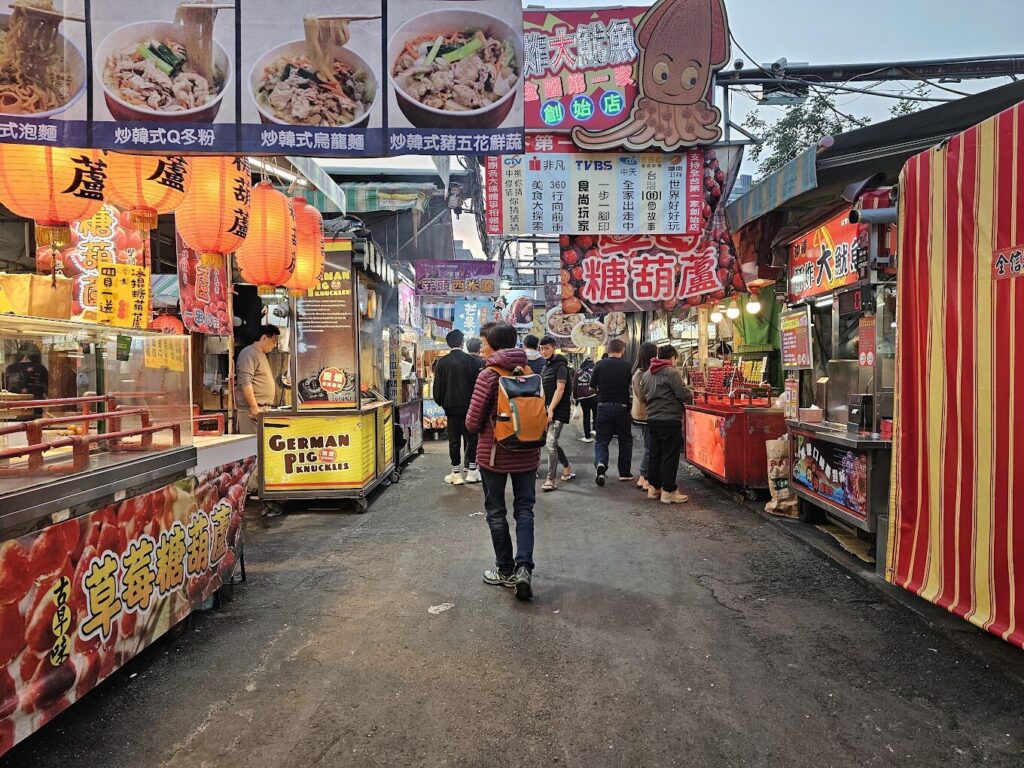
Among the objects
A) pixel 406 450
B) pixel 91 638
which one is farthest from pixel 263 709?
pixel 406 450

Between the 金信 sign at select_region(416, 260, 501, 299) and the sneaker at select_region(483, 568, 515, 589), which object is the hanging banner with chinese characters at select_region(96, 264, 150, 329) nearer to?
the sneaker at select_region(483, 568, 515, 589)

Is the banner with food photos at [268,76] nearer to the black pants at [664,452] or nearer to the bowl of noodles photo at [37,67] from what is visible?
the bowl of noodles photo at [37,67]

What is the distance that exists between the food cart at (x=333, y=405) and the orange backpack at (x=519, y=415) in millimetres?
3186

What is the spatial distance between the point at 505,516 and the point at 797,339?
3982 mm

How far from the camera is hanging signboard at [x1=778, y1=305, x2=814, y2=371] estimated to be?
243 inches

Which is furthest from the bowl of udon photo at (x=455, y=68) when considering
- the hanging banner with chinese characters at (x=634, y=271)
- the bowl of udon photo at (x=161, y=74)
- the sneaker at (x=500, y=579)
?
the hanging banner with chinese characters at (x=634, y=271)

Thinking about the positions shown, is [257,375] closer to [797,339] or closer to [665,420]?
[665,420]

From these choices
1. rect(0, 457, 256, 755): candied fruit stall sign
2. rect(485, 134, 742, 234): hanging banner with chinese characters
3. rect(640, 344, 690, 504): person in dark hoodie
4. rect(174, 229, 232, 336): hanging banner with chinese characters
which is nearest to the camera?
rect(0, 457, 256, 755): candied fruit stall sign

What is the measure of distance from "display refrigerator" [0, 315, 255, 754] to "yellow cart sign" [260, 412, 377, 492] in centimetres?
Result: 268

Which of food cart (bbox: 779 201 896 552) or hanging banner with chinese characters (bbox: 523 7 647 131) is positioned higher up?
hanging banner with chinese characters (bbox: 523 7 647 131)

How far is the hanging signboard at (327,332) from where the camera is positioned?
23.8 ft

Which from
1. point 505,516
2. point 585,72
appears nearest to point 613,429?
point 505,516

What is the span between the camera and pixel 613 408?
8336 millimetres

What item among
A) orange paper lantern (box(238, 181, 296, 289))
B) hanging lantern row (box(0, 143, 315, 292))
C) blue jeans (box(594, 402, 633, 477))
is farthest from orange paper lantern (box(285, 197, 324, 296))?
blue jeans (box(594, 402, 633, 477))
